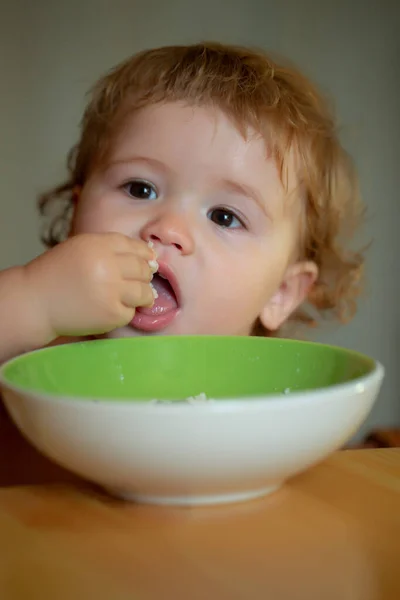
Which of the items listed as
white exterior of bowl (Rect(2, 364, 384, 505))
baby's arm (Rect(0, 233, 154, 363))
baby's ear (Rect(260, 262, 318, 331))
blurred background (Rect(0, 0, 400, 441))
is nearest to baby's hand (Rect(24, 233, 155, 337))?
baby's arm (Rect(0, 233, 154, 363))

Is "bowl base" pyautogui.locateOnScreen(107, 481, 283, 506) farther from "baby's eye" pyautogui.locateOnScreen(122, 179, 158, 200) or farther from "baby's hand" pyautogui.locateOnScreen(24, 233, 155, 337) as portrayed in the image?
"baby's eye" pyautogui.locateOnScreen(122, 179, 158, 200)

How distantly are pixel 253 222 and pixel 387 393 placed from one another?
1265mm

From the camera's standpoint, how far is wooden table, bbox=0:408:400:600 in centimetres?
36

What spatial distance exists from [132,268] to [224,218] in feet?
0.81

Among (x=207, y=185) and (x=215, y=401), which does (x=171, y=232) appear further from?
(x=215, y=401)

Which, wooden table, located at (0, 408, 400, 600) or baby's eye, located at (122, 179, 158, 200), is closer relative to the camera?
wooden table, located at (0, 408, 400, 600)

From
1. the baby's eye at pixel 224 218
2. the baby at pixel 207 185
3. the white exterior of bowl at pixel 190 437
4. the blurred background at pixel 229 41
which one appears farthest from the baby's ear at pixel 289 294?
the blurred background at pixel 229 41

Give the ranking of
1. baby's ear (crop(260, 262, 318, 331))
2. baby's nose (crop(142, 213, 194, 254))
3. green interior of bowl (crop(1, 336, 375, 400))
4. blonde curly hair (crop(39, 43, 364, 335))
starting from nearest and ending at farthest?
green interior of bowl (crop(1, 336, 375, 400)) → baby's nose (crop(142, 213, 194, 254)) → blonde curly hair (crop(39, 43, 364, 335)) → baby's ear (crop(260, 262, 318, 331))

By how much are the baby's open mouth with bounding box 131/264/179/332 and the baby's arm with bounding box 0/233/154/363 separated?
150mm

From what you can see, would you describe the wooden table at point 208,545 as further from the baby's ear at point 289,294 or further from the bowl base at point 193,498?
the baby's ear at point 289,294

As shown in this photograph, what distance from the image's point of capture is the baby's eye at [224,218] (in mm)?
904

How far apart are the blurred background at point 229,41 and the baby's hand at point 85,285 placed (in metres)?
1.20

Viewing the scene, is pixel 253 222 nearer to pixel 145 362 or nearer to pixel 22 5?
pixel 145 362

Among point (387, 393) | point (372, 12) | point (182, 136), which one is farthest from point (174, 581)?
point (372, 12)
